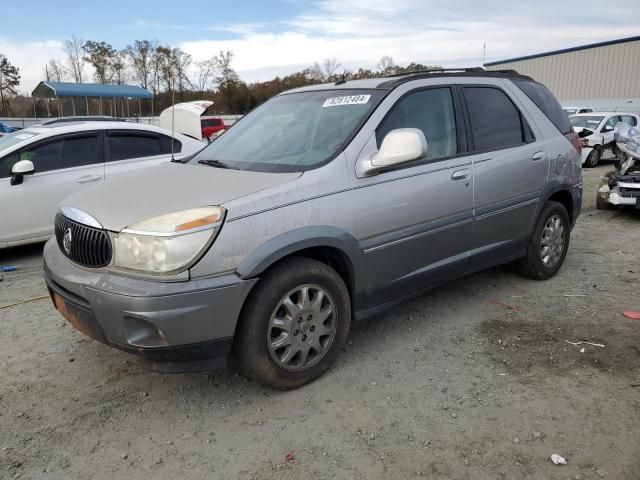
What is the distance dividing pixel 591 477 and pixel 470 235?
1965mm

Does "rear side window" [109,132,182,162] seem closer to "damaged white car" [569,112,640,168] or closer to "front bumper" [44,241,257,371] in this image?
"front bumper" [44,241,257,371]

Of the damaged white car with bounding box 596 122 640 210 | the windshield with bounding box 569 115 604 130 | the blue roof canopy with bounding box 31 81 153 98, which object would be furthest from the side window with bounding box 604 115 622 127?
the blue roof canopy with bounding box 31 81 153 98

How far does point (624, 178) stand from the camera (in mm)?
8016

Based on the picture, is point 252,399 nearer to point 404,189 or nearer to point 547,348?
point 404,189

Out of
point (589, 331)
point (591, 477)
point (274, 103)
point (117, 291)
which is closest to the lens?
point (591, 477)

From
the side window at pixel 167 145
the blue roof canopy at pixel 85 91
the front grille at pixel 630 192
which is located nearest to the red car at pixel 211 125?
the blue roof canopy at pixel 85 91

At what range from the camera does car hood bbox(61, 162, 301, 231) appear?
2795 mm

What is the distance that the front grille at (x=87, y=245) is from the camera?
2.78 m

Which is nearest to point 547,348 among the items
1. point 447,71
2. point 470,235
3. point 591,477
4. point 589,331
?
point 589,331

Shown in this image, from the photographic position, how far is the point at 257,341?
2.87 metres

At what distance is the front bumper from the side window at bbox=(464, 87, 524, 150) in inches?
93.9

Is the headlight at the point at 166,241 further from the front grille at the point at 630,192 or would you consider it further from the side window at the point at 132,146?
the front grille at the point at 630,192

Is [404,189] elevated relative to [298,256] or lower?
elevated

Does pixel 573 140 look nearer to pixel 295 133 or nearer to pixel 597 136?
pixel 295 133
